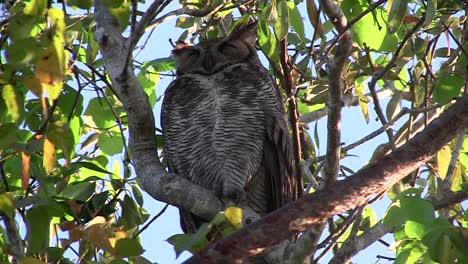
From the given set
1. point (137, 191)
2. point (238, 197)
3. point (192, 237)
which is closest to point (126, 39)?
point (137, 191)

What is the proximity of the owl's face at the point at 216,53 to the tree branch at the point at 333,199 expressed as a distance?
7.90ft

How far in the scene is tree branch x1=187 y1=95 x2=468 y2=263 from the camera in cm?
195

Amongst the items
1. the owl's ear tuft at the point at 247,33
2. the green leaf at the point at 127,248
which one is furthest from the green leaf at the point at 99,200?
the owl's ear tuft at the point at 247,33

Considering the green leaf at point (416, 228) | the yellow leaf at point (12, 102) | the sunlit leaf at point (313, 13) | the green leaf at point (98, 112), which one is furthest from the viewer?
the green leaf at point (98, 112)

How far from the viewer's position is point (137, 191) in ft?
12.1

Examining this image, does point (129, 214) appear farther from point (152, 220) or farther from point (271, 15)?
point (271, 15)

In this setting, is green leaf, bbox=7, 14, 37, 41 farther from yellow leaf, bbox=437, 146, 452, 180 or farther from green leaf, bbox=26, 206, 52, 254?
yellow leaf, bbox=437, 146, 452, 180

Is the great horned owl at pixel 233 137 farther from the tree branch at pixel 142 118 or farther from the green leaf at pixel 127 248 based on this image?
the green leaf at pixel 127 248

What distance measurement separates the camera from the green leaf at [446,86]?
329 cm

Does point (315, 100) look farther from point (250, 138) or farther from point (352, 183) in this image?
point (352, 183)

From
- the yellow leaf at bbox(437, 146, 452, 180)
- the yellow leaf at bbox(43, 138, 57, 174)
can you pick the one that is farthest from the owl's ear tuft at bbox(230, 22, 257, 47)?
the yellow leaf at bbox(43, 138, 57, 174)

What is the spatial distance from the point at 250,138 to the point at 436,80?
1127 millimetres

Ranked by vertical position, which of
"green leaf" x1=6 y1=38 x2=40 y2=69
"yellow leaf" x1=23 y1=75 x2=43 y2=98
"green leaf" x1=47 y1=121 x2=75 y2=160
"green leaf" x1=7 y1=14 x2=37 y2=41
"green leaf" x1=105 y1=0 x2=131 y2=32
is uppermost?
"green leaf" x1=105 y1=0 x2=131 y2=32

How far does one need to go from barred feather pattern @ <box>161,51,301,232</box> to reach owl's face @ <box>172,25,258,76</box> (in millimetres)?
214
